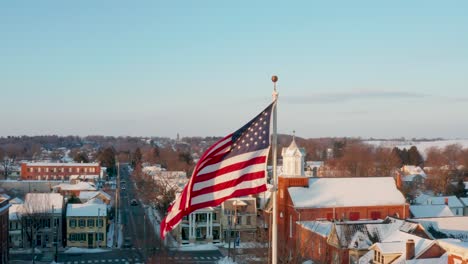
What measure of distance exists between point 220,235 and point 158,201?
15678mm

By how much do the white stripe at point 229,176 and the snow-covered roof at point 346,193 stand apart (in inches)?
1570

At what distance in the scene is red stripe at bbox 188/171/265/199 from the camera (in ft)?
44.2

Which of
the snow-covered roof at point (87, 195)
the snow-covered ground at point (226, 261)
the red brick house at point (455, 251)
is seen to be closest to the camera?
the red brick house at point (455, 251)

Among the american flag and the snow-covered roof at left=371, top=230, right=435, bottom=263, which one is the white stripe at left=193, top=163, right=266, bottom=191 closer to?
the american flag

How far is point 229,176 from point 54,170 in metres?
118

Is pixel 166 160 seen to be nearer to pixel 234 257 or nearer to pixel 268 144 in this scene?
pixel 234 257

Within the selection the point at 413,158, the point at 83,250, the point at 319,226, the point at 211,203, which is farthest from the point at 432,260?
the point at 413,158

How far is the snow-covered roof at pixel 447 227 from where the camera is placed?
4100 cm

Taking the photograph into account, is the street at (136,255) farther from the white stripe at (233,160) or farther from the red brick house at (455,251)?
the white stripe at (233,160)

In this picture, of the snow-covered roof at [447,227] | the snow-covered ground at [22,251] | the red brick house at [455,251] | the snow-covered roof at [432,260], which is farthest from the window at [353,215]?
the snow-covered ground at [22,251]

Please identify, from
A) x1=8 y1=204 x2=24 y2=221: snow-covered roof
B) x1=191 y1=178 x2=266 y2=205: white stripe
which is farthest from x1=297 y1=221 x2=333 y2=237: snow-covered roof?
x1=8 y1=204 x2=24 y2=221: snow-covered roof

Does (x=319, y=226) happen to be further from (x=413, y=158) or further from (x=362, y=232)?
(x=413, y=158)

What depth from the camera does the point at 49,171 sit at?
123 metres

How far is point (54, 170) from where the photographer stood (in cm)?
12375
